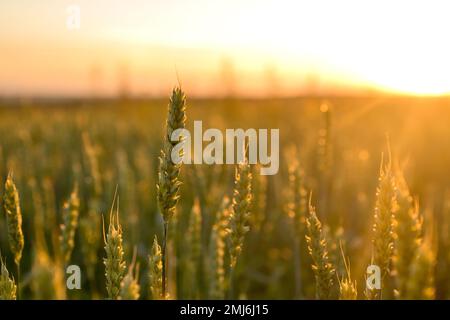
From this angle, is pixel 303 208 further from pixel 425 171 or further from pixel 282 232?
pixel 425 171

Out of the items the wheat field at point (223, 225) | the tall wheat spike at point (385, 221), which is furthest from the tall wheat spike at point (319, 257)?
the tall wheat spike at point (385, 221)

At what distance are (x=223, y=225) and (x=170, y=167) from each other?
922mm

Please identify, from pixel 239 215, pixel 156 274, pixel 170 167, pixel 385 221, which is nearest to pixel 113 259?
pixel 156 274

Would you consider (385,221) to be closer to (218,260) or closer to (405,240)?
(405,240)

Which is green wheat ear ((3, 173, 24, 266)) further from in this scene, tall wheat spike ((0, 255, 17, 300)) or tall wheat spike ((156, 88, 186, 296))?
tall wheat spike ((156, 88, 186, 296))

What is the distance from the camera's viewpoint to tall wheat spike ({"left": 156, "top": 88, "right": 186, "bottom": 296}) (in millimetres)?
1704

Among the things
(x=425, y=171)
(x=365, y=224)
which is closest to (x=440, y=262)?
(x=365, y=224)

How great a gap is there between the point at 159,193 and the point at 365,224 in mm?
3586

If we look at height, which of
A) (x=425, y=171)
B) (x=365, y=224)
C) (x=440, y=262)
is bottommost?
(x=440, y=262)

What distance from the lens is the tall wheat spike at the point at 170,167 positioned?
170 cm

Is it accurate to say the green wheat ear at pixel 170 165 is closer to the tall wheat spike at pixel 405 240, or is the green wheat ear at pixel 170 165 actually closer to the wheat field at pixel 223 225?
the wheat field at pixel 223 225

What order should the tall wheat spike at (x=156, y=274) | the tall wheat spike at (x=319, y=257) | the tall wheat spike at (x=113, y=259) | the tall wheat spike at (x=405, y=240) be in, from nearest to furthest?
the tall wheat spike at (x=405, y=240) < the tall wheat spike at (x=113, y=259) < the tall wheat spike at (x=156, y=274) < the tall wheat spike at (x=319, y=257)

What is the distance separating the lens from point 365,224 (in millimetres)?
4867
